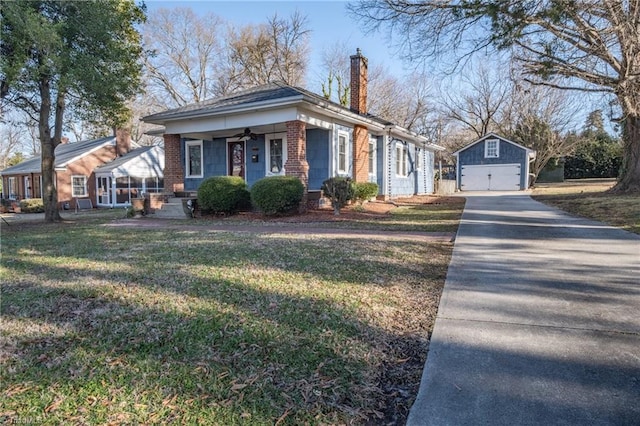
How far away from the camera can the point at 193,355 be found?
116 inches

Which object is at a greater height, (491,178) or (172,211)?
(491,178)

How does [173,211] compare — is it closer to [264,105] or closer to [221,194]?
[221,194]

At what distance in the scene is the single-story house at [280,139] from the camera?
1211 cm

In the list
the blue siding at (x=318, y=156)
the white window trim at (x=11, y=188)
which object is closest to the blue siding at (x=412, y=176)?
the blue siding at (x=318, y=156)

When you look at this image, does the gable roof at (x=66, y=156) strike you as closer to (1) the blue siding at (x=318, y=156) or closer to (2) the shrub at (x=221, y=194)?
(2) the shrub at (x=221, y=194)

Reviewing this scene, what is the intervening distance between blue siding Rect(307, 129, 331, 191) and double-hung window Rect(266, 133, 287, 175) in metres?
0.91

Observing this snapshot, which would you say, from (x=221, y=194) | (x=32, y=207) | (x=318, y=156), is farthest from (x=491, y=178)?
(x=32, y=207)

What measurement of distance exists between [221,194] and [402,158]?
34.5 ft

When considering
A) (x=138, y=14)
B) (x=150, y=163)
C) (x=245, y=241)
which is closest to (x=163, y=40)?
(x=150, y=163)

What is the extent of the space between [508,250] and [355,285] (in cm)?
348

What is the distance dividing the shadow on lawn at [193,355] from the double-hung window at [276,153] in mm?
9701

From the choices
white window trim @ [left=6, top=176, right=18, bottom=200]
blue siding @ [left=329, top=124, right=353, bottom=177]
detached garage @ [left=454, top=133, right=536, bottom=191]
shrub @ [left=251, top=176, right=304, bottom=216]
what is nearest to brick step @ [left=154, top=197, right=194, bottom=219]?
shrub @ [left=251, top=176, right=304, bottom=216]

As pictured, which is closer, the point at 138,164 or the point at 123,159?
the point at 138,164

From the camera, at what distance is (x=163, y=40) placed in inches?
1298
